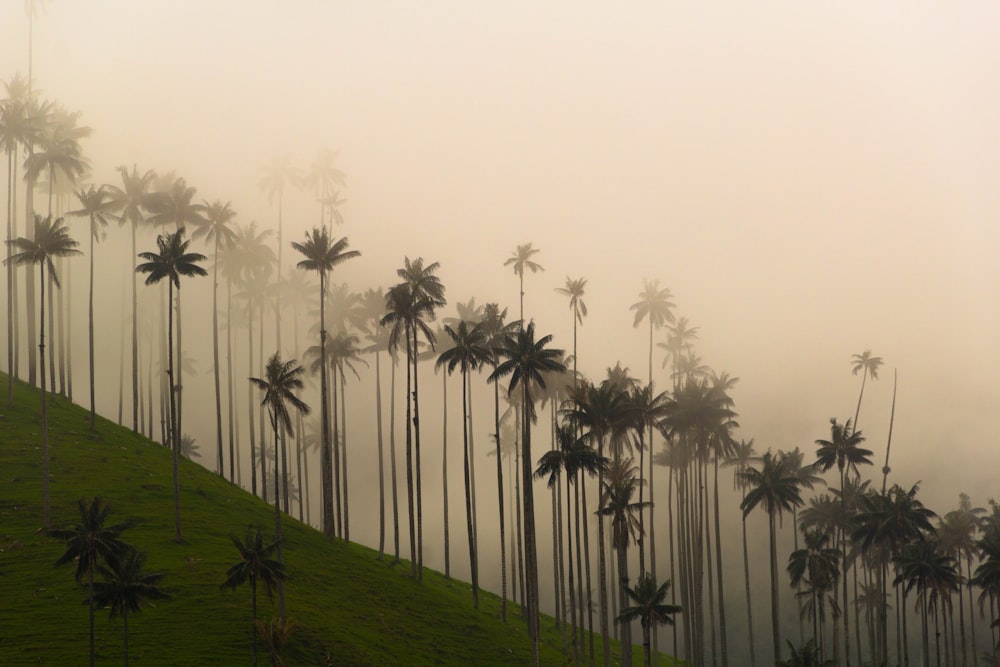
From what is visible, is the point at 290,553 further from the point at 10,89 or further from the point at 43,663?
the point at 10,89

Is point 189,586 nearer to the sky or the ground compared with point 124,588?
nearer to the sky

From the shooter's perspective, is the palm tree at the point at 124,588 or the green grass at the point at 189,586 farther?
the green grass at the point at 189,586

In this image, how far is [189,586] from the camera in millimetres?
80250

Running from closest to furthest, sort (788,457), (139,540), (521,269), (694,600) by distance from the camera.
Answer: (139,540)
(694,600)
(788,457)
(521,269)

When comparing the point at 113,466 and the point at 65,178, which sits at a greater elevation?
the point at 65,178

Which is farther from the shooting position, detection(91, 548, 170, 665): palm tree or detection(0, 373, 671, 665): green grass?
detection(0, 373, 671, 665): green grass

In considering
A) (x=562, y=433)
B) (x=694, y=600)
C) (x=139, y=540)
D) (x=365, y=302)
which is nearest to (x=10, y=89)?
(x=365, y=302)

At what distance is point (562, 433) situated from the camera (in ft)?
317

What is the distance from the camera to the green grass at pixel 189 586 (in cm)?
7231

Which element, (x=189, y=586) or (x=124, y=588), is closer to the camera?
(x=124, y=588)

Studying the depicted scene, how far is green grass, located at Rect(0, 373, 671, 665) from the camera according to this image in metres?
72.3

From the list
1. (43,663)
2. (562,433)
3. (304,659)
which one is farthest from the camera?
(562,433)

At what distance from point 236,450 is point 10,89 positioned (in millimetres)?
60958

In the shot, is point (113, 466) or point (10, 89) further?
point (10, 89)
